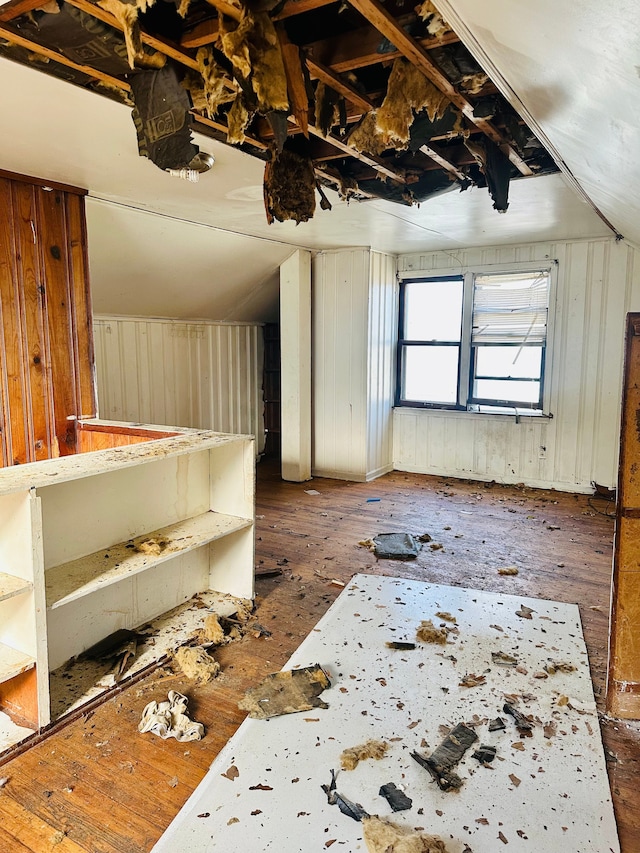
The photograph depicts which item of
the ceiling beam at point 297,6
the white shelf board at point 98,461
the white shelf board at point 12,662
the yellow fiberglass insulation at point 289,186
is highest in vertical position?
the ceiling beam at point 297,6

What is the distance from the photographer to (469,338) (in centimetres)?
591

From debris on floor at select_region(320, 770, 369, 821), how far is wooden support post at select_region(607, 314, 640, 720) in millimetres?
1180

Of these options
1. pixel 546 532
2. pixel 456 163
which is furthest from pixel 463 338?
pixel 456 163

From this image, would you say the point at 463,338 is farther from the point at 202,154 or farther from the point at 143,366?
the point at 202,154

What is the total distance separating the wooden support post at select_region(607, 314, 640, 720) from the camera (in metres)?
2.11

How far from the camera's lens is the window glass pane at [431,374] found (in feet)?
20.2

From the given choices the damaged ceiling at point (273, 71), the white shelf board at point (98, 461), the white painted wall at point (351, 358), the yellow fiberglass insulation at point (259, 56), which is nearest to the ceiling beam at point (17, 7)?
the damaged ceiling at point (273, 71)

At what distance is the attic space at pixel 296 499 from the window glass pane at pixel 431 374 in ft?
3.60

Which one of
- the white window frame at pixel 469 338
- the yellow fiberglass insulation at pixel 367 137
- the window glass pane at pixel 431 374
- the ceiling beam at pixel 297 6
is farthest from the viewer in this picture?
the window glass pane at pixel 431 374

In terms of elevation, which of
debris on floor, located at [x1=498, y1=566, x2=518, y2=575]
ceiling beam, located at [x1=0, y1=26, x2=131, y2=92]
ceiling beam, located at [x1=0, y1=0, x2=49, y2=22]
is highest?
ceiling beam, located at [x1=0, y1=0, x2=49, y2=22]

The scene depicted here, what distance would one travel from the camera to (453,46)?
6.23ft

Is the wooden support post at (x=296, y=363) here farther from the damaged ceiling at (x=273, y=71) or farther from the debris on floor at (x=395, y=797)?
the debris on floor at (x=395, y=797)

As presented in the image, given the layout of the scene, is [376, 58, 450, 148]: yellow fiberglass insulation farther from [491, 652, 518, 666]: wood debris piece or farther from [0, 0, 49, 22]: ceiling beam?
[491, 652, 518, 666]: wood debris piece

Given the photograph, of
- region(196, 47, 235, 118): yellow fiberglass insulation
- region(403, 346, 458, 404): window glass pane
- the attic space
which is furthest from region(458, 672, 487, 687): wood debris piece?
region(403, 346, 458, 404): window glass pane
